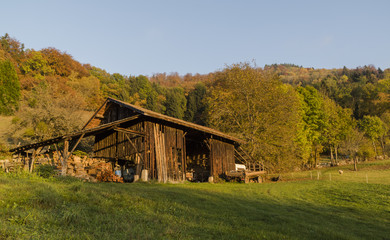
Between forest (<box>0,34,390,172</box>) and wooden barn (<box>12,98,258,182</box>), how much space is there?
6.97m

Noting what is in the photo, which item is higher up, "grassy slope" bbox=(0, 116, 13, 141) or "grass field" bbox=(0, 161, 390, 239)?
"grassy slope" bbox=(0, 116, 13, 141)

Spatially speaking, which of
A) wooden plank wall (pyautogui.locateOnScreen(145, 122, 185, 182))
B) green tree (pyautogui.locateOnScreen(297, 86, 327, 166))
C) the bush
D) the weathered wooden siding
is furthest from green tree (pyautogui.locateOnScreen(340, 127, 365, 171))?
the bush

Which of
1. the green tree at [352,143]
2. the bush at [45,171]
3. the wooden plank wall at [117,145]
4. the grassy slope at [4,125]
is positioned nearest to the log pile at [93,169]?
the wooden plank wall at [117,145]

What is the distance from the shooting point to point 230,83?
35.7m

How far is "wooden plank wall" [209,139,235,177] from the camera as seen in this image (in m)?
26.5

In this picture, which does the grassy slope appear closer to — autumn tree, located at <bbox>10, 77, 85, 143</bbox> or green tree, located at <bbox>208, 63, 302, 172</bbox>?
autumn tree, located at <bbox>10, 77, 85, 143</bbox>

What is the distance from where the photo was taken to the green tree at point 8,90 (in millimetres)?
46281

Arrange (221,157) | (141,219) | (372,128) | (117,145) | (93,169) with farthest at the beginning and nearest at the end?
(372,128) < (221,157) < (117,145) < (93,169) < (141,219)

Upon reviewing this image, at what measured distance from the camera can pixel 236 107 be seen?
3409 cm

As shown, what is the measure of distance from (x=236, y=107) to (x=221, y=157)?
8.79 m

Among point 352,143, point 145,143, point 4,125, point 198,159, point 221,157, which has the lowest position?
point 198,159

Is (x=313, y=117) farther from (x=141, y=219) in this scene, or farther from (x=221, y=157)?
(x=141, y=219)

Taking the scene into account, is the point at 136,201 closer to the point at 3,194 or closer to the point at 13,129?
the point at 3,194

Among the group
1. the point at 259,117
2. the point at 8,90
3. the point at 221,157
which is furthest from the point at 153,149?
the point at 8,90
